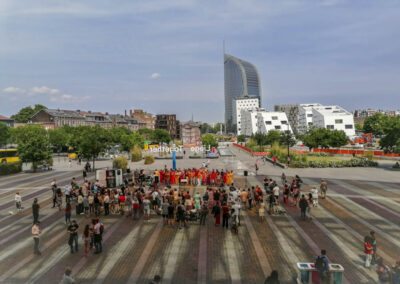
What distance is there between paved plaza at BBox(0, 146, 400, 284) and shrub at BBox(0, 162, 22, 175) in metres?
21.0

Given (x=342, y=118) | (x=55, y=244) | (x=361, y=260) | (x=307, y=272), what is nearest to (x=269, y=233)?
(x=361, y=260)

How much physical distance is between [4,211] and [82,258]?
11144 mm

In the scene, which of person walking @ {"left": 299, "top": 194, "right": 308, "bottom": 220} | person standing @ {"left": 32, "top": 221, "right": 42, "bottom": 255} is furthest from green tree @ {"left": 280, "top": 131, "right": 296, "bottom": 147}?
person standing @ {"left": 32, "top": 221, "right": 42, "bottom": 255}

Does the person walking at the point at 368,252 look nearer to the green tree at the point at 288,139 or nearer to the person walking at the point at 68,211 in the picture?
the person walking at the point at 68,211

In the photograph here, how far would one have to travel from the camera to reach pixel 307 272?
873cm

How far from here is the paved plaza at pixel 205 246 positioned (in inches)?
388

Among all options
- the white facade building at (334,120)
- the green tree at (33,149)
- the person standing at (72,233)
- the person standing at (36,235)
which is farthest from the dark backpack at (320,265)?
the white facade building at (334,120)

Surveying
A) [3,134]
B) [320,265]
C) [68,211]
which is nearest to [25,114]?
[3,134]

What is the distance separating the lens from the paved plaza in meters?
9.87

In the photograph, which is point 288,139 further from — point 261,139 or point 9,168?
point 9,168

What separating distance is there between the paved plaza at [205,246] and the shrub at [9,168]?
20961 millimetres

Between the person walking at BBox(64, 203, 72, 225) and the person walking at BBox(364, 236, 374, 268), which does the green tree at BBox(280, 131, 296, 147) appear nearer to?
the person walking at BBox(364, 236, 374, 268)

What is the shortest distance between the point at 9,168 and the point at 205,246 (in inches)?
1397

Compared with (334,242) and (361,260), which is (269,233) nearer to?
(334,242)
